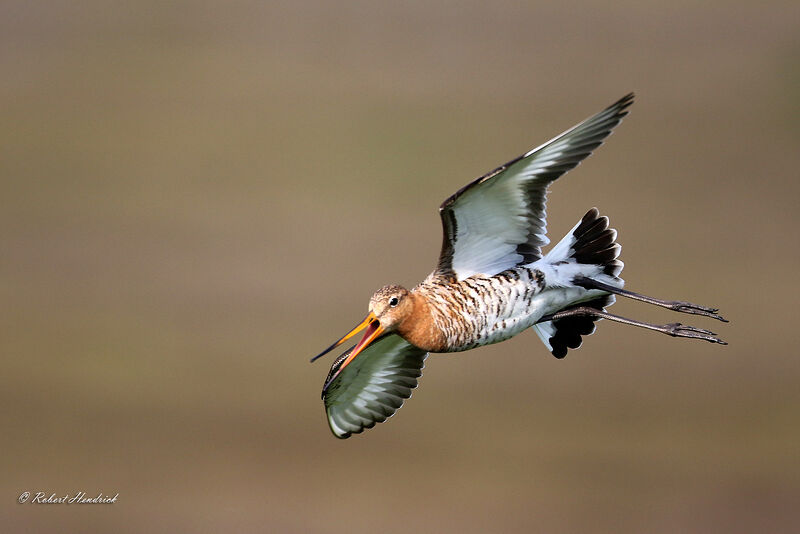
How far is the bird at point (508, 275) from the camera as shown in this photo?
777 cm

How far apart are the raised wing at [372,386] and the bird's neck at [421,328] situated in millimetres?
1050

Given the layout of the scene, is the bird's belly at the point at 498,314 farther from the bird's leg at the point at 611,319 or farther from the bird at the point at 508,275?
the bird's leg at the point at 611,319

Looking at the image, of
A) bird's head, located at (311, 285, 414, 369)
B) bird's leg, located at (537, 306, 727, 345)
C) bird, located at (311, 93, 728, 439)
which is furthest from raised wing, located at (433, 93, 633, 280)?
bird's head, located at (311, 285, 414, 369)

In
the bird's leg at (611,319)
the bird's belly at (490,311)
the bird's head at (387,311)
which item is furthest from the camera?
the bird's leg at (611,319)

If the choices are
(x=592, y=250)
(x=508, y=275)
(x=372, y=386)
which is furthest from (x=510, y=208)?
(x=372, y=386)

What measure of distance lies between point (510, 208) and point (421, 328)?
1.09 metres

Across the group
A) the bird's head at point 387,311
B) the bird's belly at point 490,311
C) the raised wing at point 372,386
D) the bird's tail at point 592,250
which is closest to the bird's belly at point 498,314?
the bird's belly at point 490,311

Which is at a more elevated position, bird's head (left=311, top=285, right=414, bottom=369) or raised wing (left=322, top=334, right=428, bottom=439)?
raised wing (left=322, top=334, right=428, bottom=439)

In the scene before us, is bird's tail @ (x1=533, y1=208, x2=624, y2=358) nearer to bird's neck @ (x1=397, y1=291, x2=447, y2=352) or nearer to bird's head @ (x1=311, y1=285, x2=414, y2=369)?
bird's neck @ (x1=397, y1=291, x2=447, y2=352)

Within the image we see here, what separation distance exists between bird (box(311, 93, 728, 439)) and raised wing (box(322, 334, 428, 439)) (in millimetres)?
48

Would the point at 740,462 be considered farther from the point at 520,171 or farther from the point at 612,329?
the point at 520,171

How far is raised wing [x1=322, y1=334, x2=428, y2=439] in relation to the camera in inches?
354

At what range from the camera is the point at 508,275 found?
8180 mm

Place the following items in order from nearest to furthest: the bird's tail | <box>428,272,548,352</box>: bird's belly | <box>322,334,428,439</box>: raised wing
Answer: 1. <box>428,272,548,352</box>: bird's belly
2. the bird's tail
3. <box>322,334,428,439</box>: raised wing
